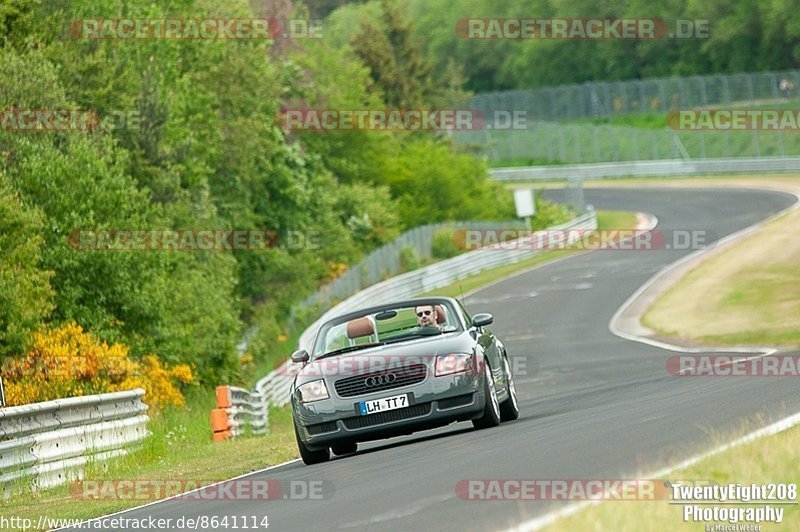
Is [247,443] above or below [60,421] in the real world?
below

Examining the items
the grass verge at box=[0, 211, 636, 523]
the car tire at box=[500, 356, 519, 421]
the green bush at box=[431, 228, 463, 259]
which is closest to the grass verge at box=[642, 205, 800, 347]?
the grass verge at box=[0, 211, 636, 523]

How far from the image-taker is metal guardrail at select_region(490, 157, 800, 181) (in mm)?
78875

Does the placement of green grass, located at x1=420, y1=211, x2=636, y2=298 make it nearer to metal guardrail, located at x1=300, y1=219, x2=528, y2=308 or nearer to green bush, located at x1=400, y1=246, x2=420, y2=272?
metal guardrail, located at x1=300, y1=219, x2=528, y2=308

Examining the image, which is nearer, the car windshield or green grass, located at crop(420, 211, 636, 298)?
the car windshield

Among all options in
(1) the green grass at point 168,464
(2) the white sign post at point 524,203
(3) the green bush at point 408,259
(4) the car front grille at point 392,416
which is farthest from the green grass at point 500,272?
(4) the car front grille at point 392,416

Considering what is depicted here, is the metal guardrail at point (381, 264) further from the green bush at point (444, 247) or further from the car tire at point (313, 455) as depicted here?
the car tire at point (313, 455)

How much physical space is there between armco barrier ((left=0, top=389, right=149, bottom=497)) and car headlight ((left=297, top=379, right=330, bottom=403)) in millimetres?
2758

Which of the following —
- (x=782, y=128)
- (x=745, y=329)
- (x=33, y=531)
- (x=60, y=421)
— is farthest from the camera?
(x=782, y=128)

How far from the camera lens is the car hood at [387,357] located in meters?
14.2

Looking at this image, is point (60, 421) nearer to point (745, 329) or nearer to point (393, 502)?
point (393, 502)

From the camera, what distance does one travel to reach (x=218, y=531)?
9273mm

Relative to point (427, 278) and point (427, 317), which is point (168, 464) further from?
point (427, 278)

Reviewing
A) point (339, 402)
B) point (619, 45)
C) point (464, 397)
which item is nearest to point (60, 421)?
point (339, 402)

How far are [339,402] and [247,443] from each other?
6.48 meters
